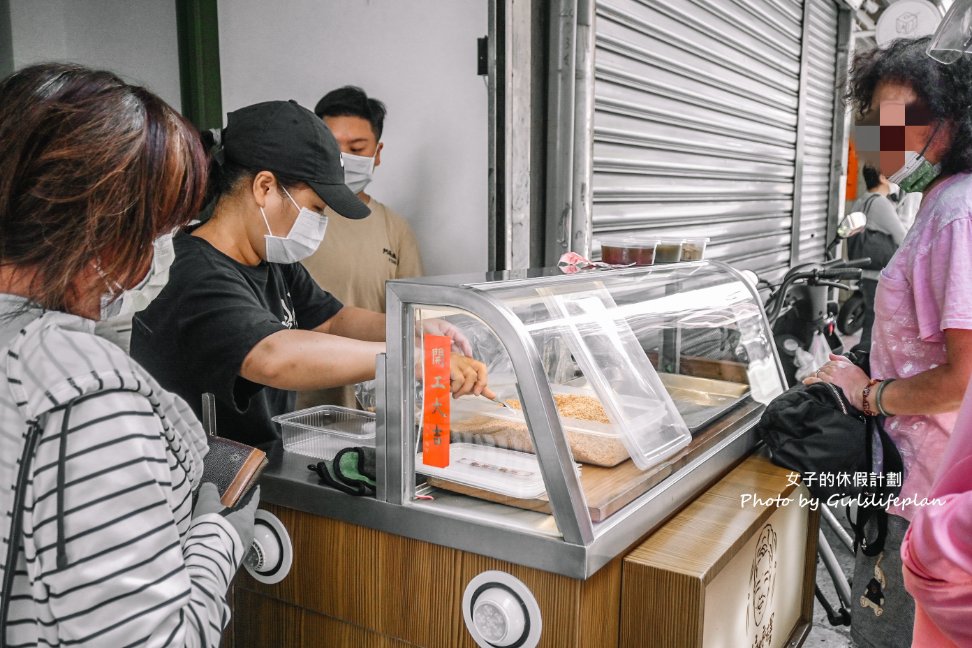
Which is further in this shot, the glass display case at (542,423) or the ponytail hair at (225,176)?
the ponytail hair at (225,176)

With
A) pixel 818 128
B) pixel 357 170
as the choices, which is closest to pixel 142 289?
pixel 357 170

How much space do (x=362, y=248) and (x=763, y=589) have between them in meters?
2.17

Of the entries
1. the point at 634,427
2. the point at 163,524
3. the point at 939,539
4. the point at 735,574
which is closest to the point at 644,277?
the point at 634,427

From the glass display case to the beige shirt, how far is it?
4.55ft

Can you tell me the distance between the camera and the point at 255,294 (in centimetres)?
228

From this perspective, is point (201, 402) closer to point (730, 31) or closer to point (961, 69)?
point (961, 69)

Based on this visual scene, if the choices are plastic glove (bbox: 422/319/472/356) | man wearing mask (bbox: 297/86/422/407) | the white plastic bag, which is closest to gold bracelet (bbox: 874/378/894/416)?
plastic glove (bbox: 422/319/472/356)

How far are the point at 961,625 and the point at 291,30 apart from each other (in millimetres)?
3552

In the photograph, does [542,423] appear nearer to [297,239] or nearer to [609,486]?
[609,486]

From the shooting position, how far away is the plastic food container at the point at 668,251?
2453mm

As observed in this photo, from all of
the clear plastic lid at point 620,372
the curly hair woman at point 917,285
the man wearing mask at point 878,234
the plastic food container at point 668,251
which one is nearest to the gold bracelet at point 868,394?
the curly hair woman at point 917,285

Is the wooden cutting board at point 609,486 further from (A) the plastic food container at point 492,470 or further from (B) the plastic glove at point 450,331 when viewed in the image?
(B) the plastic glove at point 450,331

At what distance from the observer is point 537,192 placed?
3.22m

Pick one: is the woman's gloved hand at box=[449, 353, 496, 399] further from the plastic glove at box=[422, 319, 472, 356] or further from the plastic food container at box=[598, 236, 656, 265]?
the plastic food container at box=[598, 236, 656, 265]
